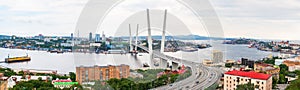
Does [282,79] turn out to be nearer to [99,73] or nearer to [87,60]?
[99,73]

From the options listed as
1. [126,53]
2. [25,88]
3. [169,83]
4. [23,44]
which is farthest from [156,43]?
[23,44]

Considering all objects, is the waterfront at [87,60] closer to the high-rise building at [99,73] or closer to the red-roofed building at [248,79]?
the high-rise building at [99,73]

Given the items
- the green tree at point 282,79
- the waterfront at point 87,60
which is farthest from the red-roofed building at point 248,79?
the waterfront at point 87,60

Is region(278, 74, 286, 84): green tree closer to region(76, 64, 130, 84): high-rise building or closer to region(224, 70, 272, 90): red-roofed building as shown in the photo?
region(224, 70, 272, 90): red-roofed building

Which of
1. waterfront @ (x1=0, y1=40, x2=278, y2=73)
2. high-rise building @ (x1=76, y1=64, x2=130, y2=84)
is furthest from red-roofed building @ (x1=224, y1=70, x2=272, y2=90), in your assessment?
waterfront @ (x1=0, y1=40, x2=278, y2=73)

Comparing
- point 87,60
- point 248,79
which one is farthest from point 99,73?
point 87,60
